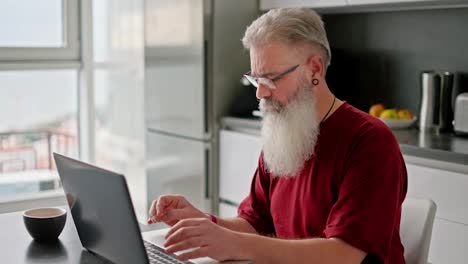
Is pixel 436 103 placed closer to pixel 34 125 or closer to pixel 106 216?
pixel 106 216

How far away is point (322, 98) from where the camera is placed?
5.66ft

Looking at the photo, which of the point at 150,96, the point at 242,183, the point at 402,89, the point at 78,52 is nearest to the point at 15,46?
the point at 78,52

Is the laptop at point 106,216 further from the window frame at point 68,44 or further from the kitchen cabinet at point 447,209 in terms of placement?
the window frame at point 68,44

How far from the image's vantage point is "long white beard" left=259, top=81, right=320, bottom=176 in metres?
1.69

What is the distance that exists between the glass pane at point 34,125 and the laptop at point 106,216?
252 cm

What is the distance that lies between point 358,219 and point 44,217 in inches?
28.1

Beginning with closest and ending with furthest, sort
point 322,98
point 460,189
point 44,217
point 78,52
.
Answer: point 44,217 → point 322,98 → point 460,189 → point 78,52

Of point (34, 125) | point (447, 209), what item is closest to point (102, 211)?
point (447, 209)

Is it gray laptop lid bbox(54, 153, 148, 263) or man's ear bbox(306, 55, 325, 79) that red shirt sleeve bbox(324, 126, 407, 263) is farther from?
gray laptop lid bbox(54, 153, 148, 263)

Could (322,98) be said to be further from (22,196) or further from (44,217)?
(22,196)

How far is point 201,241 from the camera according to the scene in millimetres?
1359

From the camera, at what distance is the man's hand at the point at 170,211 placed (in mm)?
1611

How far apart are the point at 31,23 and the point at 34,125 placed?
23.1 inches

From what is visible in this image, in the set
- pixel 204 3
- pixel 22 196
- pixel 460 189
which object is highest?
pixel 204 3
